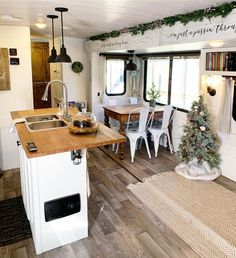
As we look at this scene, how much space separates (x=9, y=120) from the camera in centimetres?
414

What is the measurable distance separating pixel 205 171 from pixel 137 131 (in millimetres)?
1412

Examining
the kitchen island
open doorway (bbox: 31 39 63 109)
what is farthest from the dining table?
open doorway (bbox: 31 39 63 109)

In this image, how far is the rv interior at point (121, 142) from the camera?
7.79 ft

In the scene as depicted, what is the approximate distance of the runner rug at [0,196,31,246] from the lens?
259cm

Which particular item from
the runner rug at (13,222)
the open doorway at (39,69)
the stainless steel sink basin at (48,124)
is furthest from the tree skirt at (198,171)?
the open doorway at (39,69)

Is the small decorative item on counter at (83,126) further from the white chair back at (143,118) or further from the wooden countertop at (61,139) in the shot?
the white chair back at (143,118)

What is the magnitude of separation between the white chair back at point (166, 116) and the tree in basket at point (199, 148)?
2.71 ft

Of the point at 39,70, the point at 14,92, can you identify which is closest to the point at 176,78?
the point at 14,92

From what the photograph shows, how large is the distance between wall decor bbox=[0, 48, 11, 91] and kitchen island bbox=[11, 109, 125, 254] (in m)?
1.79

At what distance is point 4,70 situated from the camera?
3.90 m

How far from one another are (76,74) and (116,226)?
12.8ft

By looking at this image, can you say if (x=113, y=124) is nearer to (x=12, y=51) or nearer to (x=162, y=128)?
(x=162, y=128)

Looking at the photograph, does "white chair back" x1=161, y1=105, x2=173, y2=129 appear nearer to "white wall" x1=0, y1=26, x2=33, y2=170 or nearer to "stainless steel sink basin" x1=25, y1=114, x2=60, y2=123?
"stainless steel sink basin" x1=25, y1=114, x2=60, y2=123

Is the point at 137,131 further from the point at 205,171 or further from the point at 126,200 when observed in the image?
the point at 126,200
